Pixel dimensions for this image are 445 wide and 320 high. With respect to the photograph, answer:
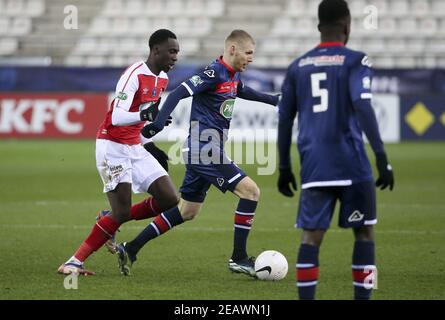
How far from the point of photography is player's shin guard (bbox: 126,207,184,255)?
27.9 feet

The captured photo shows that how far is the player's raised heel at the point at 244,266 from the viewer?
8.19 metres

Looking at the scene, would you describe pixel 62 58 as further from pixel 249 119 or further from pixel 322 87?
pixel 322 87

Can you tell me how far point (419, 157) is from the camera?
21.9 metres

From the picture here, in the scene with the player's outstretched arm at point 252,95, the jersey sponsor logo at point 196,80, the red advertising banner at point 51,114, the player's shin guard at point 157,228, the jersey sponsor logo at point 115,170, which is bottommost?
the red advertising banner at point 51,114

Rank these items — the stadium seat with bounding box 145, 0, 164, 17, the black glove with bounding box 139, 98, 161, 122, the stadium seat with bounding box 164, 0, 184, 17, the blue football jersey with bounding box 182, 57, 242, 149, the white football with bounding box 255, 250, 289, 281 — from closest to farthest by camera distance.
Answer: the black glove with bounding box 139, 98, 161, 122
the white football with bounding box 255, 250, 289, 281
the blue football jersey with bounding box 182, 57, 242, 149
the stadium seat with bounding box 164, 0, 184, 17
the stadium seat with bounding box 145, 0, 164, 17

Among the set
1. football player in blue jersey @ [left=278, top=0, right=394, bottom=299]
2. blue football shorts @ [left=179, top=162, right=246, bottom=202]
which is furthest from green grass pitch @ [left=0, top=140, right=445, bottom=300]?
football player in blue jersey @ [left=278, top=0, right=394, bottom=299]

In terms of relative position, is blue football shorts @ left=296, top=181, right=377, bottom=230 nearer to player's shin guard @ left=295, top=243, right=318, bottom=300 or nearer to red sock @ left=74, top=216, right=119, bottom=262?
player's shin guard @ left=295, top=243, right=318, bottom=300

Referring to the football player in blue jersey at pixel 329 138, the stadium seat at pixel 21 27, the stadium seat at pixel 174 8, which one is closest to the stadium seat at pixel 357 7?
the stadium seat at pixel 174 8

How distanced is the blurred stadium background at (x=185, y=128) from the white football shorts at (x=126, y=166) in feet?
2.72

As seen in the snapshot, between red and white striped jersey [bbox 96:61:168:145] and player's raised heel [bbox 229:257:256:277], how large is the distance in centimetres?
142

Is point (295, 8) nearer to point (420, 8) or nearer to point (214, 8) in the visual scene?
point (214, 8)

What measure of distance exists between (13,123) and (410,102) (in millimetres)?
11020

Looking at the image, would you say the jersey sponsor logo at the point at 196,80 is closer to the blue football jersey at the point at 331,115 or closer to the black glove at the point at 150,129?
the black glove at the point at 150,129
